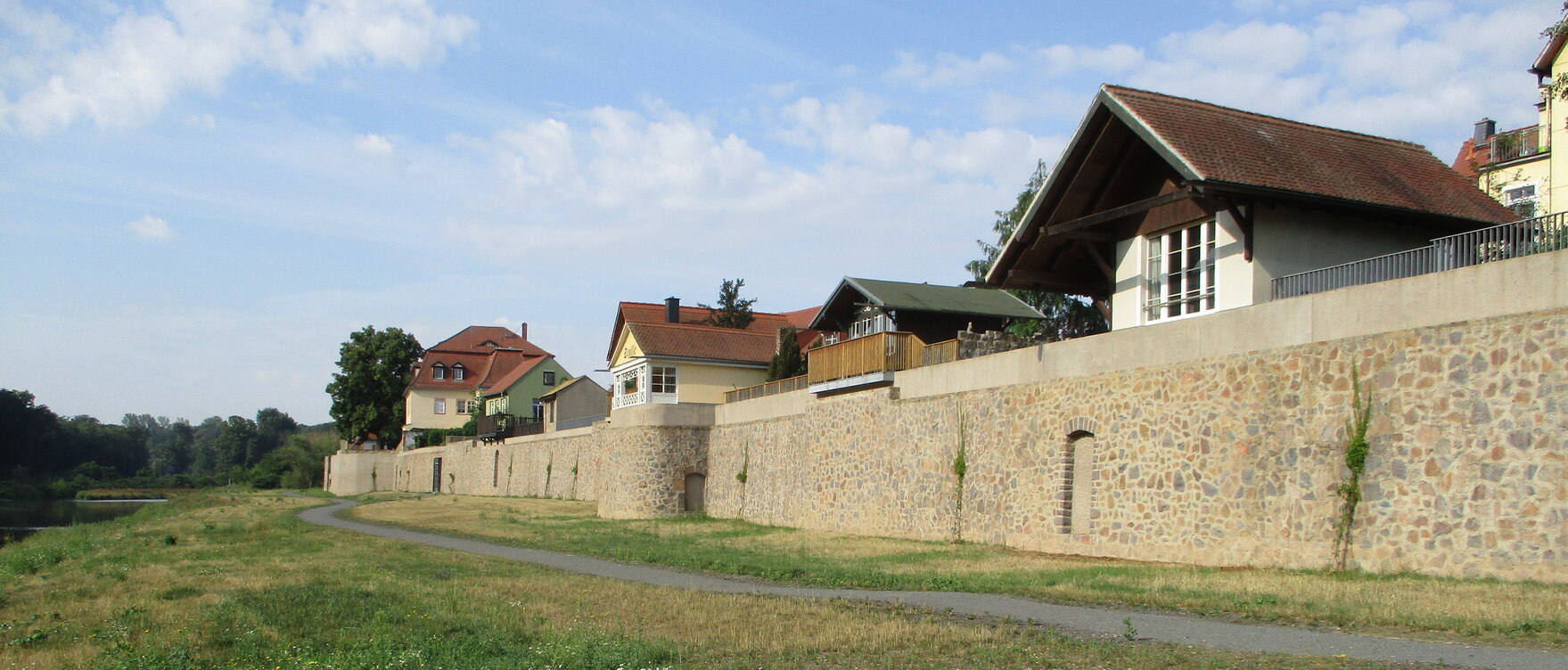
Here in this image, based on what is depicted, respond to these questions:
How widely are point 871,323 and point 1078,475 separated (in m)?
14.5

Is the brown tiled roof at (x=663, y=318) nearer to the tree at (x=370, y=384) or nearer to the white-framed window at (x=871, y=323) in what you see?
the white-framed window at (x=871, y=323)

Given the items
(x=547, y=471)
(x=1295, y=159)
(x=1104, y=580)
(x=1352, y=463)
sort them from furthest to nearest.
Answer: (x=547, y=471)
(x=1295, y=159)
(x=1104, y=580)
(x=1352, y=463)

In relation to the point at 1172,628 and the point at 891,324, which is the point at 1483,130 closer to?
the point at 891,324

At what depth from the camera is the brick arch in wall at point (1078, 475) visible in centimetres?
1883

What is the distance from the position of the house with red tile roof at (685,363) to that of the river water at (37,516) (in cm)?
2065

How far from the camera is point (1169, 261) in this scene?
773 inches

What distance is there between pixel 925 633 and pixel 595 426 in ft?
113

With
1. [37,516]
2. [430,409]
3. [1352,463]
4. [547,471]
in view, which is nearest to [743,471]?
[547,471]

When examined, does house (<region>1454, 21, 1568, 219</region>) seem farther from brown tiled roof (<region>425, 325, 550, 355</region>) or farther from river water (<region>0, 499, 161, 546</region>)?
brown tiled roof (<region>425, 325, 550, 355</region>)

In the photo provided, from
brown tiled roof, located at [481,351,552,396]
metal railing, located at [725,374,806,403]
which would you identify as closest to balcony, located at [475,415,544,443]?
brown tiled roof, located at [481,351,552,396]

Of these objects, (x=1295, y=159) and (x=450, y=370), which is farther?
(x=450, y=370)

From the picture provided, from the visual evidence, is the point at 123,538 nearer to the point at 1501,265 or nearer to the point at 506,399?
the point at 1501,265

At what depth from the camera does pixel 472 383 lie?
289ft

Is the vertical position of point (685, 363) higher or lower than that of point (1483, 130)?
lower
